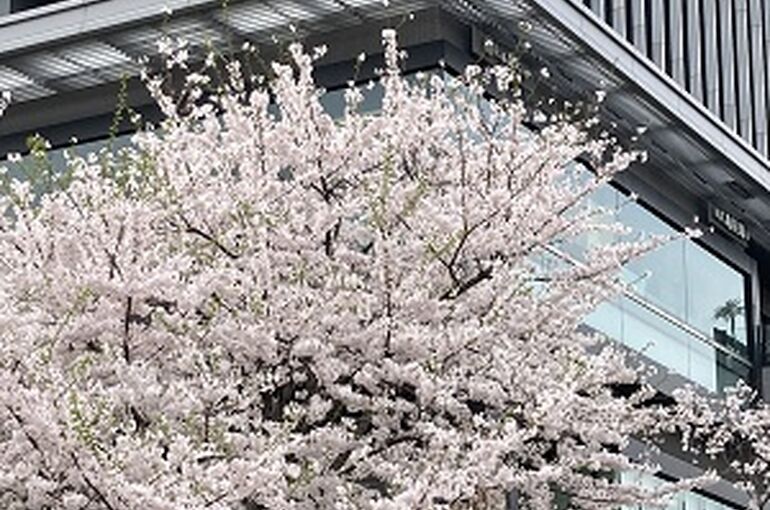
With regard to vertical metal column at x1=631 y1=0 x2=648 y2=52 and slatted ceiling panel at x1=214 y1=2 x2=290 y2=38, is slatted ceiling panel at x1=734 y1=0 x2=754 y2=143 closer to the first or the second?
vertical metal column at x1=631 y1=0 x2=648 y2=52

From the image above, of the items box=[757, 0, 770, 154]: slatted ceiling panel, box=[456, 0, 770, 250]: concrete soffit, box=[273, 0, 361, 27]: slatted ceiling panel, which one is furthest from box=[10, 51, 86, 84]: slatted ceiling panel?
box=[757, 0, 770, 154]: slatted ceiling panel

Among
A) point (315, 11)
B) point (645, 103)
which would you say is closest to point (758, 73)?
point (645, 103)

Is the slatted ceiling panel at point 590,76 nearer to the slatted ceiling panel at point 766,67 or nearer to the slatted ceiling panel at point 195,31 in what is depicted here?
the slatted ceiling panel at point 195,31

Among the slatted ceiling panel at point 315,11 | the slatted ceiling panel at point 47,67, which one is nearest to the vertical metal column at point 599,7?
the slatted ceiling panel at point 315,11

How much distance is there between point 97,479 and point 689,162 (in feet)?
63.1

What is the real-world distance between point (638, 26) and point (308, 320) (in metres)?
19.3

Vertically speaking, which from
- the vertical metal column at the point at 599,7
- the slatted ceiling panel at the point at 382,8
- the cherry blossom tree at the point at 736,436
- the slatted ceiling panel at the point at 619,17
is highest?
the slatted ceiling panel at the point at 619,17

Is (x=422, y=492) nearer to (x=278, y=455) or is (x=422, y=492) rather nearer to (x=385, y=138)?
(x=278, y=455)

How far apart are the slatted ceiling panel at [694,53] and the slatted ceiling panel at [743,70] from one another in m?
2.20

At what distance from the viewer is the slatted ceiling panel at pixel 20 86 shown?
25719 mm

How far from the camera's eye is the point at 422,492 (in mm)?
12477

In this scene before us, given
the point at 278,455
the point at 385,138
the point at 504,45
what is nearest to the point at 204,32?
the point at 504,45

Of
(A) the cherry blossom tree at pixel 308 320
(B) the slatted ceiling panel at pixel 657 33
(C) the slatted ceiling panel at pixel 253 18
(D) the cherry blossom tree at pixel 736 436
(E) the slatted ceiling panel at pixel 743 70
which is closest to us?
(A) the cherry blossom tree at pixel 308 320

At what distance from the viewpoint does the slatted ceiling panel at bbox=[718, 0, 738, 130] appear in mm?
36094
